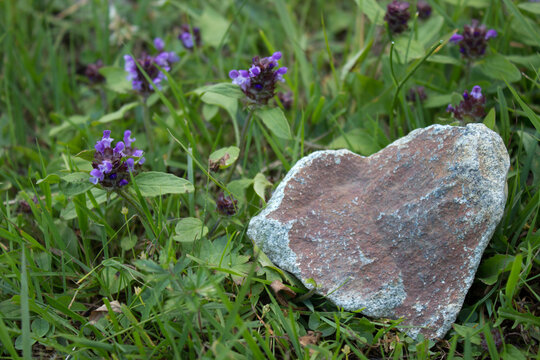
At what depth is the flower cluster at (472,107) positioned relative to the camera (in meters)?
2.71

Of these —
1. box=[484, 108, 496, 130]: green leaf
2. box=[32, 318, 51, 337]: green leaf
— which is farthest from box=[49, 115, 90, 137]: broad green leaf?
box=[484, 108, 496, 130]: green leaf

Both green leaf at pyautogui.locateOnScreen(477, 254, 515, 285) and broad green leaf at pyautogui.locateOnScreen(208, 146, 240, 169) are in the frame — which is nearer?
green leaf at pyautogui.locateOnScreen(477, 254, 515, 285)

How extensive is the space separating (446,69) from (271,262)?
225cm

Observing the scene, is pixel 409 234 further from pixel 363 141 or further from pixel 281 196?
pixel 363 141

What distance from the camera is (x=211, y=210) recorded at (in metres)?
2.71

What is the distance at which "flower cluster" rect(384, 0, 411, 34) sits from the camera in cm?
315

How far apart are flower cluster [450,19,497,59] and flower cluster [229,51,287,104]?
4.21ft

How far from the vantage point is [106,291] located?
7.64 ft

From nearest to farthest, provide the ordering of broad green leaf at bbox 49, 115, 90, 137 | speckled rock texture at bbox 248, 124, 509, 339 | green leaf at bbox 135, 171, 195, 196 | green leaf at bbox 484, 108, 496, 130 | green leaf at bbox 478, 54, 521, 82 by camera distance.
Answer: speckled rock texture at bbox 248, 124, 509, 339 → green leaf at bbox 135, 171, 195, 196 → green leaf at bbox 484, 108, 496, 130 → green leaf at bbox 478, 54, 521, 82 → broad green leaf at bbox 49, 115, 90, 137

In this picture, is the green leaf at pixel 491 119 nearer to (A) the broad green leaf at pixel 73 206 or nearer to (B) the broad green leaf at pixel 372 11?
(B) the broad green leaf at pixel 372 11

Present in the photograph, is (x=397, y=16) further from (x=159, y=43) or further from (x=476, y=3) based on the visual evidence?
(x=159, y=43)

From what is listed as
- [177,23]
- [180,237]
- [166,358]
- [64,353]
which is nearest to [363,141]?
[180,237]

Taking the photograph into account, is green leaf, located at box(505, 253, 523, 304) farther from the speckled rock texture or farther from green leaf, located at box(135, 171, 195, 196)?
green leaf, located at box(135, 171, 195, 196)

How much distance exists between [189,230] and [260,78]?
90 cm
